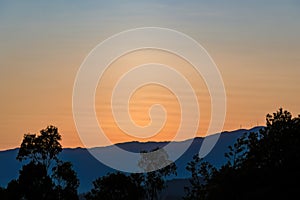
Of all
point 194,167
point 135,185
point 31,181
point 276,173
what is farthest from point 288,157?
point 135,185

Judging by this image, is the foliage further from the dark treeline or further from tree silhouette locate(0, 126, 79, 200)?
tree silhouette locate(0, 126, 79, 200)

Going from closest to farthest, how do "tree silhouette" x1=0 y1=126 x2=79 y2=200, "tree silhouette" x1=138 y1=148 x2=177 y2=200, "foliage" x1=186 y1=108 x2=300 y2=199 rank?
1. "foliage" x1=186 y1=108 x2=300 y2=199
2. "tree silhouette" x1=0 y1=126 x2=79 y2=200
3. "tree silhouette" x1=138 y1=148 x2=177 y2=200

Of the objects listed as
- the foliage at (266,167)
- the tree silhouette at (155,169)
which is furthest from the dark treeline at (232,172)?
the tree silhouette at (155,169)

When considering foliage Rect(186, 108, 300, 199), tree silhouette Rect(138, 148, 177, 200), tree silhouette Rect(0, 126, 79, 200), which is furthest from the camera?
tree silhouette Rect(138, 148, 177, 200)

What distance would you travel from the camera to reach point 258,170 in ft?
263

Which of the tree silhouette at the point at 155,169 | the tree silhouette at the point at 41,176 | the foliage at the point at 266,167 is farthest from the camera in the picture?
the tree silhouette at the point at 155,169

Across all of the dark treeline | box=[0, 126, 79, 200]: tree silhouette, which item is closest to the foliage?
the dark treeline

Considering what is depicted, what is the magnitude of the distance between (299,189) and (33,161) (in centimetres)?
5456

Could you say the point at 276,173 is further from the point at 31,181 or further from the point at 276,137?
the point at 31,181

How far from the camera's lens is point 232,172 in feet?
269

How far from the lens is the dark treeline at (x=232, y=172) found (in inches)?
3049

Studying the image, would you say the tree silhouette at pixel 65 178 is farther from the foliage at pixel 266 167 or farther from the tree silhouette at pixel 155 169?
the foliage at pixel 266 167

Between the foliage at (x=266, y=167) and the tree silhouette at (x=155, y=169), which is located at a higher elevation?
the tree silhouette at (x=155, y=169)

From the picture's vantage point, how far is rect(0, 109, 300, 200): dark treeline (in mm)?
77438
